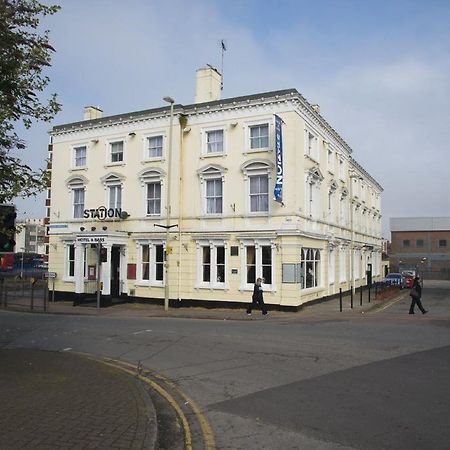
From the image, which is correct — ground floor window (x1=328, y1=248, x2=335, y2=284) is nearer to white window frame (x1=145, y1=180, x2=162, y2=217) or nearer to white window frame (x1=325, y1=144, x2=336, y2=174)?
white window frame (x1=325, y1=144, x2=336, y2=174)

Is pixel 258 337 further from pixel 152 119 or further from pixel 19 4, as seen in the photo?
pixel 152 119

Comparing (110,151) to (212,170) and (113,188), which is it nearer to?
(113,188)

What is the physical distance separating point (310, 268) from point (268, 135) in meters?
7.52

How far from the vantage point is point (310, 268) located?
26.8 metres

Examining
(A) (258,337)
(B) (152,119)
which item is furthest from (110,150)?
(A) (258,337)

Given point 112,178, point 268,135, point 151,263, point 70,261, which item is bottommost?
point 151,263

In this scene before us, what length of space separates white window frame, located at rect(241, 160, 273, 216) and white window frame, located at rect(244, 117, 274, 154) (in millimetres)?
647


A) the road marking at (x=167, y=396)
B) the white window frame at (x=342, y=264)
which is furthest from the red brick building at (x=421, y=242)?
the road marking at (x=167, y=396)

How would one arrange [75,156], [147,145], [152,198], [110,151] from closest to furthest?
[152,198], [147,145], [110,151], [75,156]

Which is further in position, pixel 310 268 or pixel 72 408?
pixel 310 268

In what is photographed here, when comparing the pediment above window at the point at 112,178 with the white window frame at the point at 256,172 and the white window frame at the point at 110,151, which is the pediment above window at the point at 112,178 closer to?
the white window frame at the point at 110,151

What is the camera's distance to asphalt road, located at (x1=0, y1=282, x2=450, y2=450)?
643cm

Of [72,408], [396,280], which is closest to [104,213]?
[72,408]

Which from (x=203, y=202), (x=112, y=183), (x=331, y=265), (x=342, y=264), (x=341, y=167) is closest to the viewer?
(x=203, y=202)
